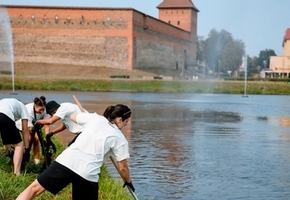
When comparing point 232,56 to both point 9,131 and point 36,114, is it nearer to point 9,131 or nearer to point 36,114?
point 36,114

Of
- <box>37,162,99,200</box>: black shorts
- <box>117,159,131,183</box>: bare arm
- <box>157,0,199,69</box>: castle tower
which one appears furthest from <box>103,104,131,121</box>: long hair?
<box>157,0,199,69</box>: castle tower

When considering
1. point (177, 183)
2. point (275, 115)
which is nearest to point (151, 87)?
point (275, 115)

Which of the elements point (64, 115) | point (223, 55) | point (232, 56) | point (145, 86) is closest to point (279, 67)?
point (232, 56)

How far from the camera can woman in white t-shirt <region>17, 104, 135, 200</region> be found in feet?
14.3

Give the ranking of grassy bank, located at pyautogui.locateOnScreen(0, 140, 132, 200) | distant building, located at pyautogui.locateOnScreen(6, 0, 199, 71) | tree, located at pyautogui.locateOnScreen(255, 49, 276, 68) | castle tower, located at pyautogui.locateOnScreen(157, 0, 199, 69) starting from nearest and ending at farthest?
grassy bank, located at pyautogui.locateOnScreen(0, 140, 132, 200), distant building, located at pyautogui.locateOnScreen(6, 0, 199, 71), castle tower, located at pyautogui.locateOnScreen(157, 0, 199, 69), tree, located at pyautogui.locateOnScreen(255, 49, 276, 68)

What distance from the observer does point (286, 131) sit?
15.5 metres

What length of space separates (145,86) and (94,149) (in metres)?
39.0

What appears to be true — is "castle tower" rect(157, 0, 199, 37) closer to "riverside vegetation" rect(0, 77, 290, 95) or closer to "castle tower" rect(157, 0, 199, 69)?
"castle tower" rect(157, 0, 199, 69)

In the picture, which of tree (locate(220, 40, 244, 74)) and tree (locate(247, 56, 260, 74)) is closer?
tree (locate(220, 40, 244, 74))

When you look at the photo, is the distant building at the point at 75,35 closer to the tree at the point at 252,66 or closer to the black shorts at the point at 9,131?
the tree at the point at 252,66

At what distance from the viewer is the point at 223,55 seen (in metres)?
85.7

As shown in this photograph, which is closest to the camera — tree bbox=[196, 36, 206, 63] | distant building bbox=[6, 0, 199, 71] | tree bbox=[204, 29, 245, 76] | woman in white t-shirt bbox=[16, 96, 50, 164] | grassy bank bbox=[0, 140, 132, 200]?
grassy bank bbox=[0, 140, 132, 200]

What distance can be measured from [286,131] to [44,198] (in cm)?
1063

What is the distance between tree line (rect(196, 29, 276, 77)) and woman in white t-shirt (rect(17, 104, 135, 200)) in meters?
72.8
